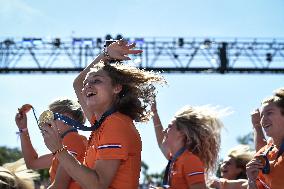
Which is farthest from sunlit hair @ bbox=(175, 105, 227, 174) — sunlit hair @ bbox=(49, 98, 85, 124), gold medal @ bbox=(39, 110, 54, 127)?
gold medal @ bbox=(39, 110, 54, 127)

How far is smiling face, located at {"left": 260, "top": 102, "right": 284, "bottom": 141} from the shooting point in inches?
150

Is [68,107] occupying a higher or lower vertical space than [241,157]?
→ higher

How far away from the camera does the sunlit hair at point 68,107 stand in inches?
166

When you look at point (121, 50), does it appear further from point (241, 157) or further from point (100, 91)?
point (241, 157)

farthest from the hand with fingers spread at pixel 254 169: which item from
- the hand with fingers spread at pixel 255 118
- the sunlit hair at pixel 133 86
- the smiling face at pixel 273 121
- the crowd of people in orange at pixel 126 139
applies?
the hand with fingers spread at pixel 255 118

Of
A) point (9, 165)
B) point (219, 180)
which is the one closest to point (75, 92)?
point (9, 165)

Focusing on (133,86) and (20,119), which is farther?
(20,119)

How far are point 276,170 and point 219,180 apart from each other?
144cm

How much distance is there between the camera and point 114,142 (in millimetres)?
2855

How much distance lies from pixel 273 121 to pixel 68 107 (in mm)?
1561

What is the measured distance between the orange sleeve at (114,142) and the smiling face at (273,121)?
132cm

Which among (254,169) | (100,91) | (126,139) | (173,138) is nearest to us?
(126,139)

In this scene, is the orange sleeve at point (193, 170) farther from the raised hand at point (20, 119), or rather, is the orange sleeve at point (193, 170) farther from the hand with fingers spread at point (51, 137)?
the hand with fingers spread at point (51, 137)

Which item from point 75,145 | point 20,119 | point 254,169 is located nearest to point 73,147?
point 75,145
